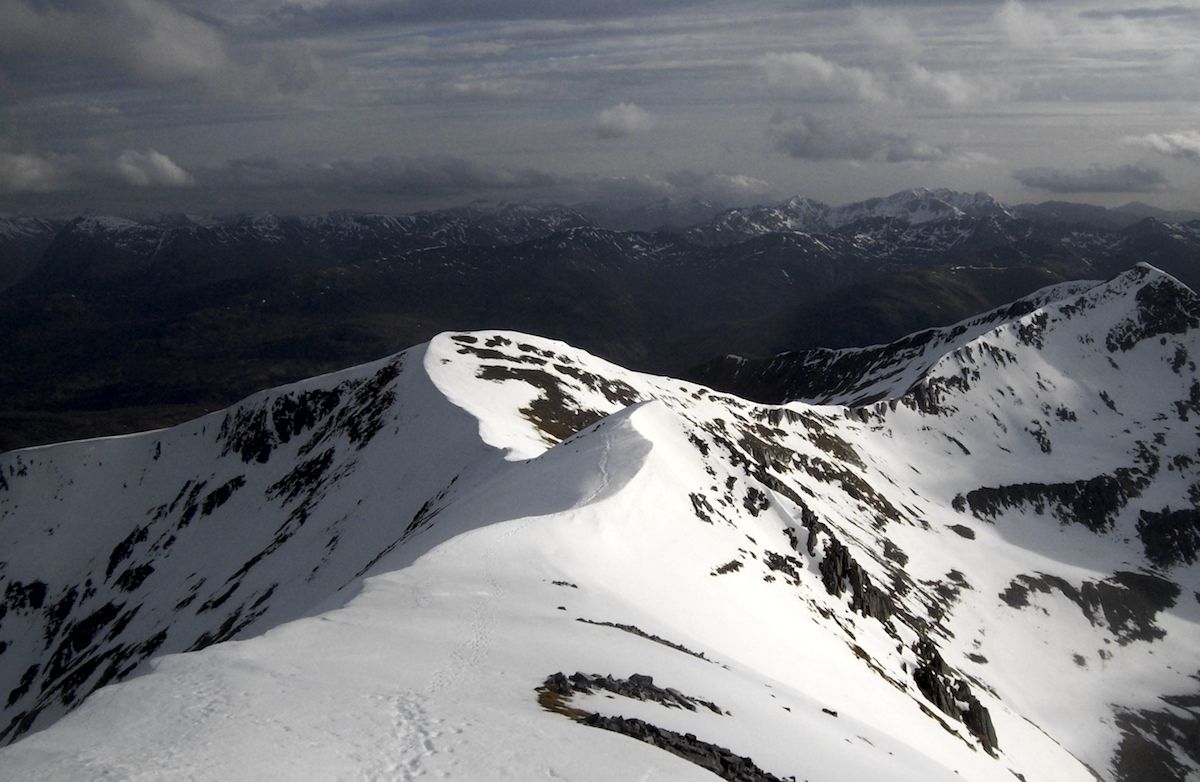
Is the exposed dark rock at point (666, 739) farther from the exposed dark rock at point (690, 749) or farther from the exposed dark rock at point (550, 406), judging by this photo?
the exposed dark rock at point (550, 406)

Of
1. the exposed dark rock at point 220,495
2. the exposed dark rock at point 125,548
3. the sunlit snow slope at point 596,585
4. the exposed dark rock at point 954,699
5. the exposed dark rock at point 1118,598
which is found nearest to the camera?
the sunlit snow slope at point 596,585

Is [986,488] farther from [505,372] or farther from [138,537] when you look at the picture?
[138,537]

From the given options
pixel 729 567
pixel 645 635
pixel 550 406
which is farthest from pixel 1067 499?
pixel 645 635

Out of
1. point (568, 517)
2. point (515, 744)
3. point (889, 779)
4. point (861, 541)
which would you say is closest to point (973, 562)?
point (861, 541)

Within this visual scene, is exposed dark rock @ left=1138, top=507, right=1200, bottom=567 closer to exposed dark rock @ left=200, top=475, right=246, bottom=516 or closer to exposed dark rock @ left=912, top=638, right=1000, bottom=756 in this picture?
exposed dark rock @ left=912, top=638, right=1000, bottom=756

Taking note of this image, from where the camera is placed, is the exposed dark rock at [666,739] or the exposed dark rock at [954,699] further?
the exposed dark rock at [954,699]

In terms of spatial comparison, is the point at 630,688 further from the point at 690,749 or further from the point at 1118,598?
the point at 1118,598

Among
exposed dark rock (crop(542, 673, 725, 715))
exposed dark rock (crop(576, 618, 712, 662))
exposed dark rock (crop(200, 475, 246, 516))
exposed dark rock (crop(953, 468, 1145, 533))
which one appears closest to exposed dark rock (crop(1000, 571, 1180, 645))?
exposed dark rock (crop(953, 468, 1145, 533))

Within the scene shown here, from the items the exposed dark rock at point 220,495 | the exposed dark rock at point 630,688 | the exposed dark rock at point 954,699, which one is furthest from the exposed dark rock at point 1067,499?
the exposed dark rock at point 630,688
